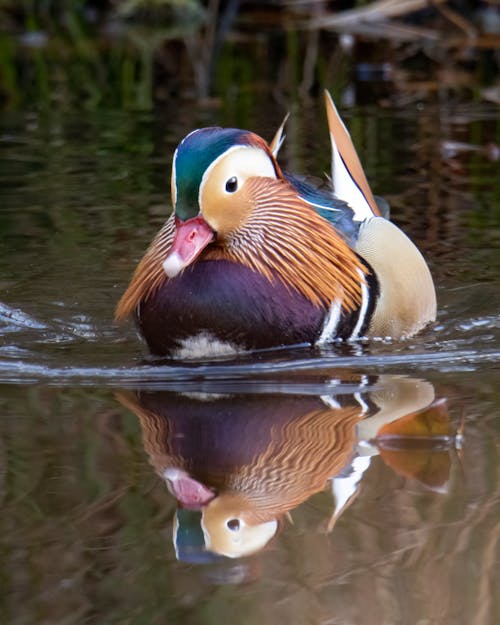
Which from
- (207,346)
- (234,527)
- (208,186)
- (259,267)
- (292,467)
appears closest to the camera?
(234,527)

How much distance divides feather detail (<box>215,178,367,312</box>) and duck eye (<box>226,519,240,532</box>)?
1594 mm

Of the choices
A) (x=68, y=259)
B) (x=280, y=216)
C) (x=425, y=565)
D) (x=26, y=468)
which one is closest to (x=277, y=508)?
(x=425, y=565)

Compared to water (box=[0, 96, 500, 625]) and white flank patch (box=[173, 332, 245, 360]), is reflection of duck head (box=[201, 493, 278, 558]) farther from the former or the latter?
A: white flank patch (box=[173, 332, 245, 360])

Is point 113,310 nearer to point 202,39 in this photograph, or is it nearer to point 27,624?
point 27,624

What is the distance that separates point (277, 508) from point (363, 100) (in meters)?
6.11

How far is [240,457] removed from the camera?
11.5 ft

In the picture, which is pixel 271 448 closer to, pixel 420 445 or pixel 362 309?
pixel 420 445

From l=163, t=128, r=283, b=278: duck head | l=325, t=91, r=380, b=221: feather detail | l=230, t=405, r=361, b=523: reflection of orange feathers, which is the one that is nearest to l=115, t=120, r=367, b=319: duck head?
l=163, t=128, r=283, b=278: duck head

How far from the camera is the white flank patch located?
4.46 m

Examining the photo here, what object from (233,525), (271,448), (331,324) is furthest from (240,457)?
(331,324)

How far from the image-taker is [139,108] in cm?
885

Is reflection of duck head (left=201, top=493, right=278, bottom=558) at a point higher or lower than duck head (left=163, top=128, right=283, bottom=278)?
lower

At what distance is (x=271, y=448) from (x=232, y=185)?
1197 mm

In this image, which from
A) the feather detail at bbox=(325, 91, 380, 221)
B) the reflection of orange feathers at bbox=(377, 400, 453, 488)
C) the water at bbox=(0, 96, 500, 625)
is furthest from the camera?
the feather detail at bbox=(325, 91, 380, 221)
